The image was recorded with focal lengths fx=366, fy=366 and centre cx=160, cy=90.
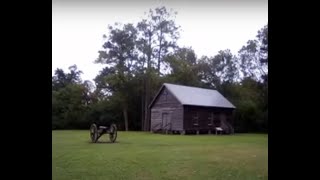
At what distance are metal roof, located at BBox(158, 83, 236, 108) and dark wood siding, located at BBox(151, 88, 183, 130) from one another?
43cm

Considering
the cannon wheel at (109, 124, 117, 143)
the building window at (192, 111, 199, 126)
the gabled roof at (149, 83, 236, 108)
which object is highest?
the gabled roof at (149, 83, 236, 108)

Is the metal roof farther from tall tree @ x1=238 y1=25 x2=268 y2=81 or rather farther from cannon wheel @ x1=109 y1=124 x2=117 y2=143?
cannon wheel @ x1=109 y1=124 x2=117 y2=143

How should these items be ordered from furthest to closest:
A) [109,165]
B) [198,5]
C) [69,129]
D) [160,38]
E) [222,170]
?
[160,38] < [69,129] < [109,165] < [222,170] < [198,5]

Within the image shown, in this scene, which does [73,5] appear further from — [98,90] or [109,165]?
[98,90]

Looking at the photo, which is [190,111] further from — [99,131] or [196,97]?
[99,131]

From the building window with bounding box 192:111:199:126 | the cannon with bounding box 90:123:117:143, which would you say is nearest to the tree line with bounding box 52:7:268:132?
the building window with bounding box 192:111:199:126

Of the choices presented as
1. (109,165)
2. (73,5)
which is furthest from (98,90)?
(73,5)

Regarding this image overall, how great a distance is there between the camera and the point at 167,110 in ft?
79.5

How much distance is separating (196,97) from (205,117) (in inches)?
57.5

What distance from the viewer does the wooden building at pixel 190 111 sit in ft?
75.9

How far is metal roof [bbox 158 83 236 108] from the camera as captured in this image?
77.0 feet
